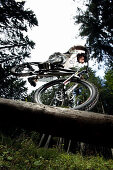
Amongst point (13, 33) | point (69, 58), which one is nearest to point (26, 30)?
point (13, 33)

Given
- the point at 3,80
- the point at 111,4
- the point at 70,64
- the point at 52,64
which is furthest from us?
the point at 3,80

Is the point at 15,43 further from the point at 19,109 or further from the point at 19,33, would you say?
the point at 19,109

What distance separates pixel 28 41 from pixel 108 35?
6.06 meters

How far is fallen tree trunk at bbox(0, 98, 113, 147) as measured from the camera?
0.86 m

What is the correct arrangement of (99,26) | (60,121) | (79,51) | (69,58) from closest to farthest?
1. (60,121)
2. (79,51)
3. (69,58)
4. (99,26)

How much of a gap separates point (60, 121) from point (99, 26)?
419 inches

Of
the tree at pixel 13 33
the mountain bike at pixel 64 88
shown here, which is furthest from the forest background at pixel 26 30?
the mountain bike at pixel 64 88

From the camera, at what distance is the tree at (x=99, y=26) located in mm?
9006

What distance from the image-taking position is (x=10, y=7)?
8.81 meters

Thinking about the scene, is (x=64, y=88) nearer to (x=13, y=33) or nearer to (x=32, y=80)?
(x=32, y=80)

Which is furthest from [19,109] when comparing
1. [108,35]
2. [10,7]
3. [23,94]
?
[23,94]

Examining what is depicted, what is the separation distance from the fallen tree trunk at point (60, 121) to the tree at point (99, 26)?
9.87 m

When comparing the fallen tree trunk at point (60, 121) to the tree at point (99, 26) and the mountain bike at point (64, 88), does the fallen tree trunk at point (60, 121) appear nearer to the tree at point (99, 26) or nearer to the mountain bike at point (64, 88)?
the mountain bike at point (64, 88)

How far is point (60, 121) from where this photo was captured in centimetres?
89
